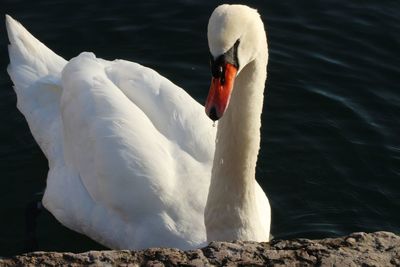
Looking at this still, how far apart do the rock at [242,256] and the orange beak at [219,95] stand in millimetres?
1564

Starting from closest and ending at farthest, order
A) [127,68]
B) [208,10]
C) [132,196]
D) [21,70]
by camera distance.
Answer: [132,196]
[127,68]
[21,70]
[208,10]

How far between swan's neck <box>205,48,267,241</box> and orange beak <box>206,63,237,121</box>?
0.70 meters

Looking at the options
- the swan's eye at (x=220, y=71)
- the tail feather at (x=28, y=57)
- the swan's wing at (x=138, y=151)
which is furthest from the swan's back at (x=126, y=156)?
the swan's eye at (x=220, y=71)

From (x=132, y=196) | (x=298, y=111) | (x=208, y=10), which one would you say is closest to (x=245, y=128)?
(x=132, y=196)

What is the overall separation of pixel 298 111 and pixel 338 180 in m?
1.22

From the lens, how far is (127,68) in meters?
8.15

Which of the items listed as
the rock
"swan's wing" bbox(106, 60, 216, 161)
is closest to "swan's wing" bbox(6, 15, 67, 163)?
"swan's wing" bbox(106, 60, 216, 161)

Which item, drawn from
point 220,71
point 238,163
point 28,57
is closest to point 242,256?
point 220,71

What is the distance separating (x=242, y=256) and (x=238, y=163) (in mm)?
2674

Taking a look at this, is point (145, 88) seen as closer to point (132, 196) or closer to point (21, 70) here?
point (132, 196)

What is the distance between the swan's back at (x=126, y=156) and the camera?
22.5 feet

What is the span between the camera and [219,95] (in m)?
5.00

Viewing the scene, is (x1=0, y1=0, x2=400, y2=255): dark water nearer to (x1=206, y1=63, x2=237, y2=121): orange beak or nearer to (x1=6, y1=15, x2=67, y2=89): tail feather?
(x1=6, y1=15, x2=67, y2=89): tail feather

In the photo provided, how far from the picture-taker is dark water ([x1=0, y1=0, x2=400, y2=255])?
8.02 meters
